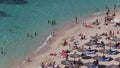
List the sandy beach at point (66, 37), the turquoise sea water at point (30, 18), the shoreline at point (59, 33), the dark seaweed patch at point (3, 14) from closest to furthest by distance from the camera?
the sandy beach at point (66, 37) → the shoreline at point (59, 33) → the turquoise sea water at point (30, 18) → the dark seaweed patch at point (3, 14)

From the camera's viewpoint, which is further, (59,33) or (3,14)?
(3,14)

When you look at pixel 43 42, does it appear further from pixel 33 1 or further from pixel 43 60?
pixel 33 1

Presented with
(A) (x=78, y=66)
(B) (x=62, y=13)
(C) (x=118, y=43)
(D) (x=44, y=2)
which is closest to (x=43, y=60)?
(A) (x=78, y=66)

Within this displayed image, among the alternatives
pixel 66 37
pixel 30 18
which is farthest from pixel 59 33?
pixel 30 18

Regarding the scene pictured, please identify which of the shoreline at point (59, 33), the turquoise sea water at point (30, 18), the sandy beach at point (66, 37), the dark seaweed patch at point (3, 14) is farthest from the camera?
the dark seaweed patch at point (3, 14)

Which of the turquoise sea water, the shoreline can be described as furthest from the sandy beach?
the turquoise sea water

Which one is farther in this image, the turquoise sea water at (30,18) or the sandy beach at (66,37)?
the turquoise sea water at (30,18)

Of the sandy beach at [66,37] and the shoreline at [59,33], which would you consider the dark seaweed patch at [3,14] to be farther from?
the sandy beach at [66,37]

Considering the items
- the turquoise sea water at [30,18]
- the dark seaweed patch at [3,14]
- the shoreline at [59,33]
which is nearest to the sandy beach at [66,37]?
the shoreline at [59,33]

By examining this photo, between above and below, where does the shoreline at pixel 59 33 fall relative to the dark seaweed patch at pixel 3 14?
below

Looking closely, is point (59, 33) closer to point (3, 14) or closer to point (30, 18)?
point (30, 18)
